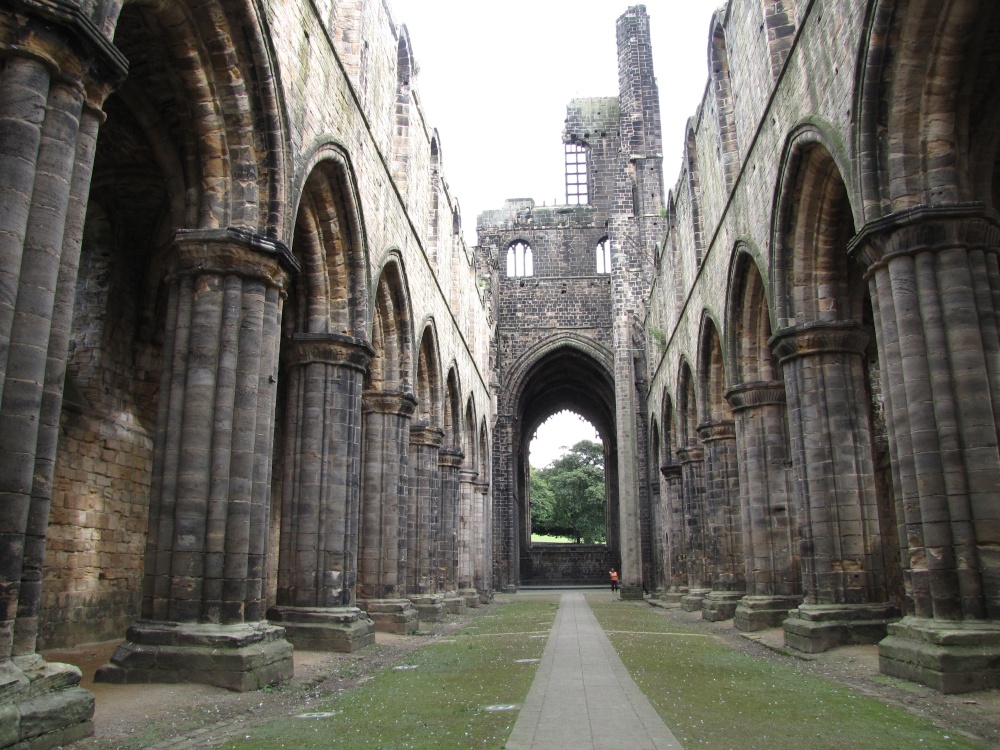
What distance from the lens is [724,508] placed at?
16.8 m

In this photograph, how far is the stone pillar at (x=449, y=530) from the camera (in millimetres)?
20188

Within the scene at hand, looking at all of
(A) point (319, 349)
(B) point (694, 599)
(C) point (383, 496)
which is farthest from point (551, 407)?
(A) point (319, 349)

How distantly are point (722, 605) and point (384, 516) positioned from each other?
6992 millimetres

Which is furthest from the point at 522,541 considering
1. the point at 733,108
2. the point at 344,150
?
the point at 344,150

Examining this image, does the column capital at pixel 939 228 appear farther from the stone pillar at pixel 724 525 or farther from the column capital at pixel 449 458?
the column capital at pixel 449 458

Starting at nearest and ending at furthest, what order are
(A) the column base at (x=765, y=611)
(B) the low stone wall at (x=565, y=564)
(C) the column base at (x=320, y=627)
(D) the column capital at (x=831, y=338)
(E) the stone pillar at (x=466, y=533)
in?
(C) the column base at (x=320, y=627) → (D) the column capital at (x=831, y=338) → (A) the column base at (x=765, y=611) → (E) the stone pillar at (x=466, y=533) → (B) the low stone wall at (x=565, y=564)

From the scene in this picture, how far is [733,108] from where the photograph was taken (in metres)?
14.8

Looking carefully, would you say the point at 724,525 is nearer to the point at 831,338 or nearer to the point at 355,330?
the point at 831,338

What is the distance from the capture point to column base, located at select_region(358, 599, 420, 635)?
13.6 metres

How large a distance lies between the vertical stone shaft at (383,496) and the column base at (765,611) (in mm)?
5714

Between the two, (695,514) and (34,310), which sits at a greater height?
(34,310)

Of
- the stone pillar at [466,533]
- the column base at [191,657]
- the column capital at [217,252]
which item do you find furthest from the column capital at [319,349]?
the stone pillar at [466,533]

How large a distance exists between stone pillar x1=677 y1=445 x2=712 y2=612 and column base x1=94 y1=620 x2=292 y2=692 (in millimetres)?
14395

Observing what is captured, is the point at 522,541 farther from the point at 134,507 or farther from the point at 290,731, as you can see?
the point at 290,731
